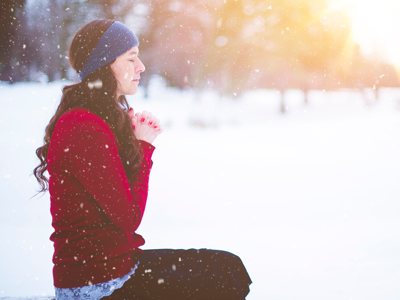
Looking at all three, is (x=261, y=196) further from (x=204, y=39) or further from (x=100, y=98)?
(x=204, y=39)

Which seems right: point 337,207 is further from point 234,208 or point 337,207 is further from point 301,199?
point 234,208

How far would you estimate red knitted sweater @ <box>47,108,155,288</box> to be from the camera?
1557mm

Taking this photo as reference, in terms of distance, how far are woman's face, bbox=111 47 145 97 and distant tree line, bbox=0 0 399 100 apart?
8.80 m

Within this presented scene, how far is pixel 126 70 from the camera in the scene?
1.87 m

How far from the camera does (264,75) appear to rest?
55.5 feet

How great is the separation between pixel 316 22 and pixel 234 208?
31.8 feet

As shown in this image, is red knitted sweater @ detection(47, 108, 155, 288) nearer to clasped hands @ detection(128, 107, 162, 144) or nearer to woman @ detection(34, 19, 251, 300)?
woman @ detection(34, 19, 251, 300)

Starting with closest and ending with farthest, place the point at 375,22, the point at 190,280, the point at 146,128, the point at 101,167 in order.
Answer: the point at 101,167
the point at 190,280
the point at 146,128
the point at 375,22

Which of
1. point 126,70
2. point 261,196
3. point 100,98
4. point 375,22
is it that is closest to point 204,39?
point 375,22

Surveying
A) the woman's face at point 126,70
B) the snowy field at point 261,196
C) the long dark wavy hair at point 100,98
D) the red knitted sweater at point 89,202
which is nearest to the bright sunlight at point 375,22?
the snowy field at point 261,196

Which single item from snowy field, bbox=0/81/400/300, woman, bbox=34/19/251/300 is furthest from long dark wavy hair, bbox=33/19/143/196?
snowy field, bbox=0/81/400/300

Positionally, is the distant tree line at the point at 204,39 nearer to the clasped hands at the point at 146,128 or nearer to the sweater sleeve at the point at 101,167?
the clasped hands at the point at 146,128

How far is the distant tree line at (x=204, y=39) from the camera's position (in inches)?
474

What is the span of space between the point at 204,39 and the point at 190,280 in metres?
12.4
